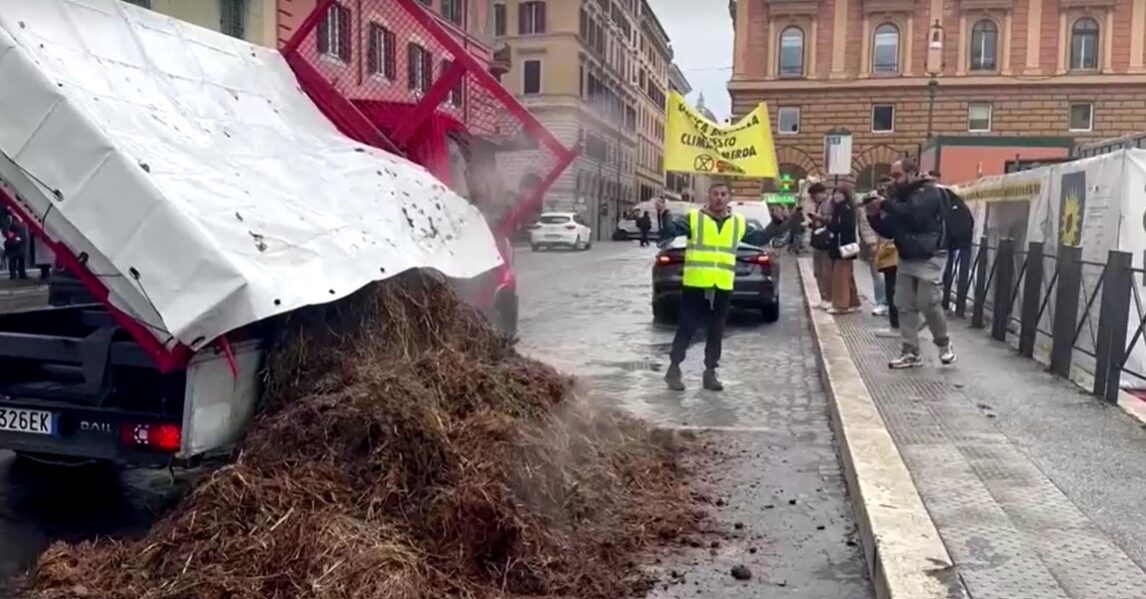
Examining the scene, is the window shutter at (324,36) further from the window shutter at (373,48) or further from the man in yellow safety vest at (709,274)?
the man in yellow safety vest at (709,274)

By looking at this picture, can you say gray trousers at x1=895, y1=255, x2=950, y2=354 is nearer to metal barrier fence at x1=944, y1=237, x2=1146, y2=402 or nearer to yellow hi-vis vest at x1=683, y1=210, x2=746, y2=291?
metal barrier fence at x1=944, y1=237, x2=1146, y2=402

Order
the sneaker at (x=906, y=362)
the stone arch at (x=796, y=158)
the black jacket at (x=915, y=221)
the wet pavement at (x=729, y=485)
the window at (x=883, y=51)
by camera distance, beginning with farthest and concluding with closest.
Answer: the window at (x=883, y=51), the stone arch at (x=796, y=158), the sneaker at (x=906, y=362), the black jacket at (x=915, y=221), the wet pavement at (x=729, y=485)

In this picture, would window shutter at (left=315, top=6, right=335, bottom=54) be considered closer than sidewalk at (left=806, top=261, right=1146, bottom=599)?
No

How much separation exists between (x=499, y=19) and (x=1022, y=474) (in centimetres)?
2071

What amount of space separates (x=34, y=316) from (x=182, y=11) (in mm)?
19239

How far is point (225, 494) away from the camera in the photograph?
441 centimetres

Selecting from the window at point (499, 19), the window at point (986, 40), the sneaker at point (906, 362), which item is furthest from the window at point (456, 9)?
the window at point (986, 40)

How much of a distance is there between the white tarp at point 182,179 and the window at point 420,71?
1.03 meters

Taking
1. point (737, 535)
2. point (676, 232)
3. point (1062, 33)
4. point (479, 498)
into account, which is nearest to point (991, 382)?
point (676, 232)

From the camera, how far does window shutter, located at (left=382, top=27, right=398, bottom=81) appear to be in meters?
7.29

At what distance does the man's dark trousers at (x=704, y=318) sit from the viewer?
9305mm

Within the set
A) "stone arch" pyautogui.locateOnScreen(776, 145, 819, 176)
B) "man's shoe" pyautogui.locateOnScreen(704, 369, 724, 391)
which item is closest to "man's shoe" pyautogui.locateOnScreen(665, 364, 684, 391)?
"man's shoe" pyautogui.locateOnScreen(704, 369, 724, 391)

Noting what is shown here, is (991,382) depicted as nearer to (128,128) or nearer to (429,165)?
(429,165)

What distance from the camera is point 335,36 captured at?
7527 mm
